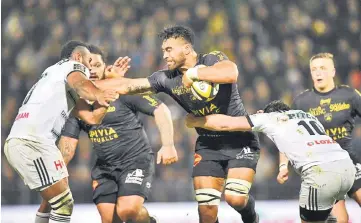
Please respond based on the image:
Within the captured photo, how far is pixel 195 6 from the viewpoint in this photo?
1433cm

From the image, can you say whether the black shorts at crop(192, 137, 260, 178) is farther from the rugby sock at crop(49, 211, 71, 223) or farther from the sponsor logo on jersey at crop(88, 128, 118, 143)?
the rugby sock at crop(49, 211, 71, 223)

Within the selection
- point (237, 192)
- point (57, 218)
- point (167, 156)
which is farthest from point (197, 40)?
point (57, 218)

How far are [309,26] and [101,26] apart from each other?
4253 mm

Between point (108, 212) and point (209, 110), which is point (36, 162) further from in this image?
point (209, 110)

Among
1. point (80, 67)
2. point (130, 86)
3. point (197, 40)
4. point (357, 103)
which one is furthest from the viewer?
point (197, 40)

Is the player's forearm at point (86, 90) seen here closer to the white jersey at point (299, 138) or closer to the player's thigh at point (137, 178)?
the player's thigh at point (137, 178)

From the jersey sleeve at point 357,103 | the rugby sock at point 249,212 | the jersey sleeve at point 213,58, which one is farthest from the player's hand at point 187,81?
the jersey sleeve at point 357,103

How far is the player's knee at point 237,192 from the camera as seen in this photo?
659 centimetres

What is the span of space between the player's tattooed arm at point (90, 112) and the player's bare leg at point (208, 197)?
1.14 meters

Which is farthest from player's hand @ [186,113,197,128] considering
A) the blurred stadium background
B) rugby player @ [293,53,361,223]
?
the blurred stadium background

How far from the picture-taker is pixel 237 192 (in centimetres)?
659

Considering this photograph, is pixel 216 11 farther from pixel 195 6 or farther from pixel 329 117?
pixel 329 117

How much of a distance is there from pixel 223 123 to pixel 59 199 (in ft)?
5.44

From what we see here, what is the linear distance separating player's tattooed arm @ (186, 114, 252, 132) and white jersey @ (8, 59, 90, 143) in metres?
1.17
